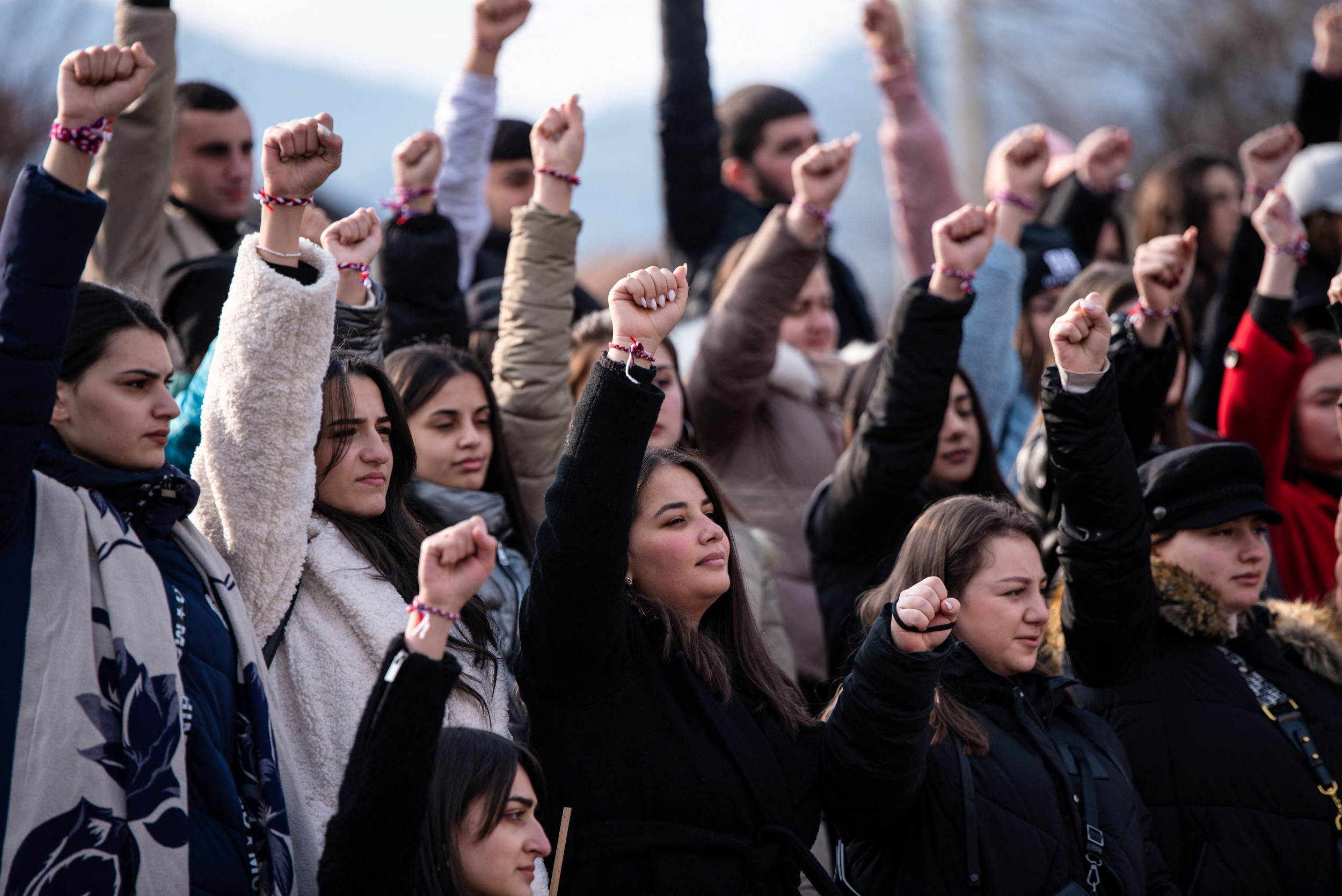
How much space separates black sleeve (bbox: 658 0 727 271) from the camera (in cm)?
541

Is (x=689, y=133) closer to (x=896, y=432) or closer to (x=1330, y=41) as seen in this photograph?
(x=896, y=432)

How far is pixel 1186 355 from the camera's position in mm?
4496

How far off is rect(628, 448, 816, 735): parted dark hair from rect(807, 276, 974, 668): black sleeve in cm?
56

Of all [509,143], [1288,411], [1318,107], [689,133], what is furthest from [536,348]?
[1318,107]

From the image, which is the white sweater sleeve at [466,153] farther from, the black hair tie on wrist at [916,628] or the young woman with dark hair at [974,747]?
the black hair tie on wrist at [916,628]

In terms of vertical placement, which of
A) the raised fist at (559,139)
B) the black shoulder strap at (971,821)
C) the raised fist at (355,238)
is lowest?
the black shoulder strap at (971,821)

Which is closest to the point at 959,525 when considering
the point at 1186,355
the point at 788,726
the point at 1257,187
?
the point at 788,726

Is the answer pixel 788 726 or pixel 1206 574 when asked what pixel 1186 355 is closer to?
pixel 1206 574

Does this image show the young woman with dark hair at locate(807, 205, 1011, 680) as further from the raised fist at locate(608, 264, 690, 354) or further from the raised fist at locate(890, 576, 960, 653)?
the raised fist at locate(608, 264, 690, 354)

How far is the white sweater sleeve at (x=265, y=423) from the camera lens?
108 inches

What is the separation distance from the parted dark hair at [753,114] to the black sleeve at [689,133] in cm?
34

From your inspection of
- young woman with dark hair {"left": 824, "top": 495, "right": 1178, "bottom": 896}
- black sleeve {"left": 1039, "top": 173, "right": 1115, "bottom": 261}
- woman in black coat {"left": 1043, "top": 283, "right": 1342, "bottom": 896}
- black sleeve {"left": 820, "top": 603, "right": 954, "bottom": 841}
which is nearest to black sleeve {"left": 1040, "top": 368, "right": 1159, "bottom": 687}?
woman in black coat {"left": 1043, "top": 283, "right": 1342, "bottom": 896}

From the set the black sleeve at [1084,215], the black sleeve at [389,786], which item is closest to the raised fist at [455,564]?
the black sleeve at [389,786]

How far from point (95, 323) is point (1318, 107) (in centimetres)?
518
